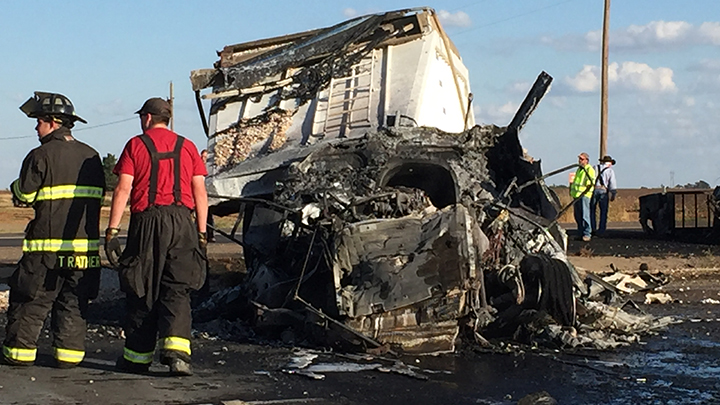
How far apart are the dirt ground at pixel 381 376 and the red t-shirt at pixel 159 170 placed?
41.1 inches

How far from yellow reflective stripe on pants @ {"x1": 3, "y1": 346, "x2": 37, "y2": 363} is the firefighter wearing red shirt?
54 centimetres

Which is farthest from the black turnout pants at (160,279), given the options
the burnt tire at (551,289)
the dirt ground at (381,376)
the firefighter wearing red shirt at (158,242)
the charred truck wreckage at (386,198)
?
the burnt tire at (551,289)

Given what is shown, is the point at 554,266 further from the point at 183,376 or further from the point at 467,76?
the point at 467,76

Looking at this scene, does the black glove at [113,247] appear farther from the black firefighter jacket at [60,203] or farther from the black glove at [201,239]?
the black glove at [201,239]

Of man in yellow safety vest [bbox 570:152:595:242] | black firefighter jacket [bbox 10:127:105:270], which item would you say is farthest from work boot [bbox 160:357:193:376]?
man in yellow safety vest [bbox 570:152:595:242]

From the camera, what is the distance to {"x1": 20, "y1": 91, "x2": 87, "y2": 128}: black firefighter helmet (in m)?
6.36

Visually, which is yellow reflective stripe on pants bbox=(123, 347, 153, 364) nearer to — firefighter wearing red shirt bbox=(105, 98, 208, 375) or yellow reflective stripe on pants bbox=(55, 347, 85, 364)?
firefighter wearing red shirt bbox=(105, 98, 208, 375)

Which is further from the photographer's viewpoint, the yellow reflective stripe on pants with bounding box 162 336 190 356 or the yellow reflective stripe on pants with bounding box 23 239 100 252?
the yellow reflective stripe on pants with bounding box 23 239 100 252

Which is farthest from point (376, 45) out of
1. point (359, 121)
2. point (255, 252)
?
point (255, 252)

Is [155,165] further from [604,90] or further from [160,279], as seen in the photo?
[604,90]

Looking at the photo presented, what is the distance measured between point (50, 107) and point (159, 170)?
3.09ft

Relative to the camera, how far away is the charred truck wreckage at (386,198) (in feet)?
22.3

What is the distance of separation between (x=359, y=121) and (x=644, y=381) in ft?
16.2

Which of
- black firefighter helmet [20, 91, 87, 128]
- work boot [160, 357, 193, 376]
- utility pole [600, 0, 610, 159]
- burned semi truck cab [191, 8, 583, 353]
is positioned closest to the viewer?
work boot [160, 357, 193, 376]
